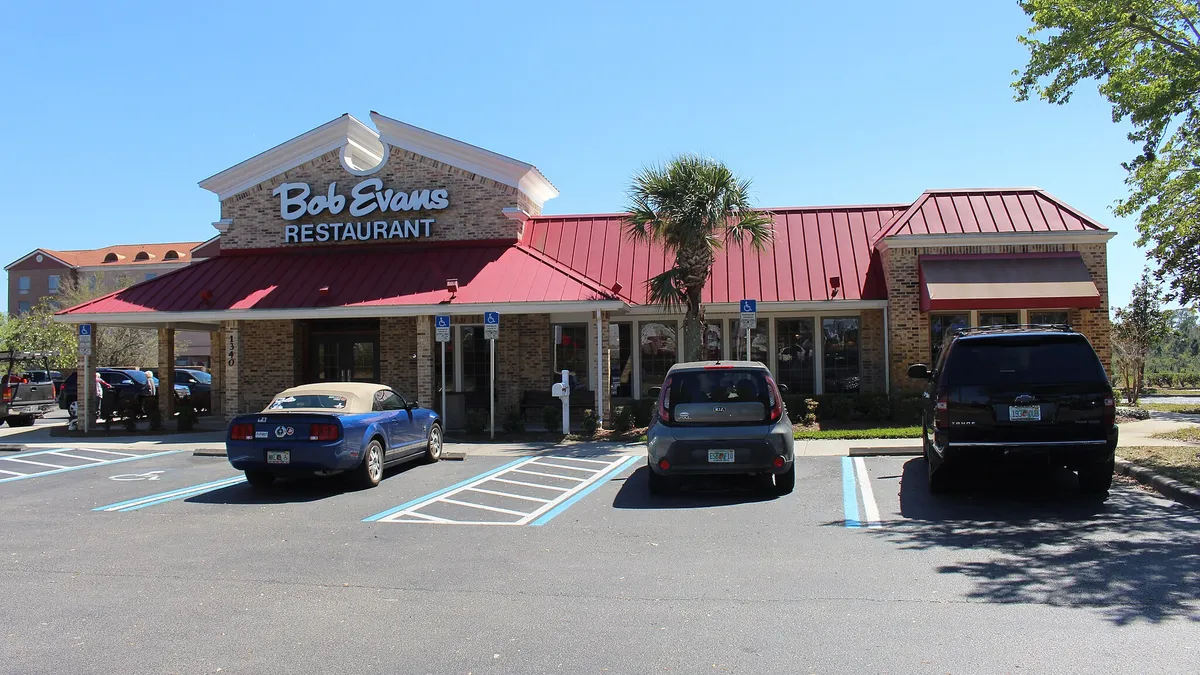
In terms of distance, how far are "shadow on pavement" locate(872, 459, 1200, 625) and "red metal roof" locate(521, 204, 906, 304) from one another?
9.47 m

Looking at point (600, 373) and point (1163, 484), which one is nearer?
point (1163, 484)

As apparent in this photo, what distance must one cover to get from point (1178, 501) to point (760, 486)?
14.8 ft

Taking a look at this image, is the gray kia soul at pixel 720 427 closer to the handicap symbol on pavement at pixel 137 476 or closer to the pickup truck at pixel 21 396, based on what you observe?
the handicap symbol on pavement at pixel 137 476

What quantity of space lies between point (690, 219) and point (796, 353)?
16.4 feet

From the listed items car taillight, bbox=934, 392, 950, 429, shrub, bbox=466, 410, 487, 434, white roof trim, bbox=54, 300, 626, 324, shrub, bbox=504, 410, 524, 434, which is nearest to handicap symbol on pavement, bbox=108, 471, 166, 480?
white roof trim, bbox=54, 300, 626, 324

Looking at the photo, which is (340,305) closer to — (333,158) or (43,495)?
(333,158)

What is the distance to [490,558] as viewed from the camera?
24.1 feet

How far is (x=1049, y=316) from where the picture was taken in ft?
62.6

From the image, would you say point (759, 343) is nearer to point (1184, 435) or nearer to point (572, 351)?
point (572, 351)

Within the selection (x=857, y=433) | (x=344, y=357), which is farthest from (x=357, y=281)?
(x=857, y=433)

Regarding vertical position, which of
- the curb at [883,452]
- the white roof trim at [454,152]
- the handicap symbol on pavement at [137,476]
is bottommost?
the handicap symbol on pavement at [137,476]

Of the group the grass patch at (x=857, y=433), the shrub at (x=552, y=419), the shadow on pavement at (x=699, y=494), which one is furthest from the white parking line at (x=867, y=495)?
the shrub at (x=552, y=419)

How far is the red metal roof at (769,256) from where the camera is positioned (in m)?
19.9

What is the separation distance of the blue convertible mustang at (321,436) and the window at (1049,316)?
14.2 meters
